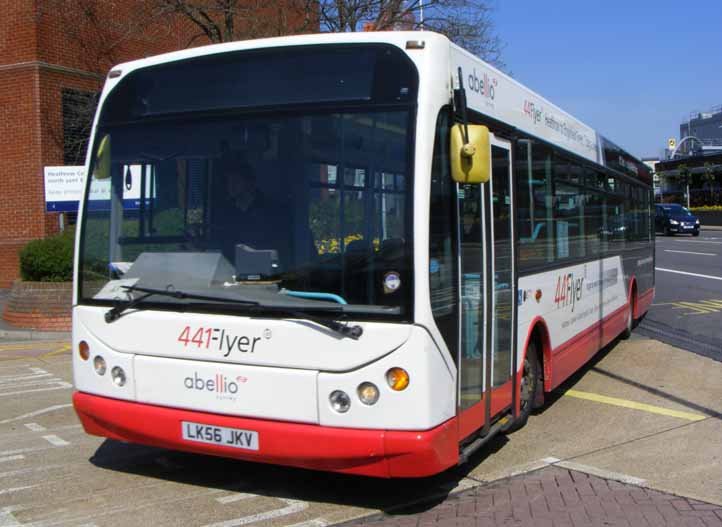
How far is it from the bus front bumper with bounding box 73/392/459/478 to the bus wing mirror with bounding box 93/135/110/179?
1.62 meters

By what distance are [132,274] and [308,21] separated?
14.7m

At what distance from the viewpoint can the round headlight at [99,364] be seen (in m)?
5.58

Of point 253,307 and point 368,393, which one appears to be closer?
point 368,393

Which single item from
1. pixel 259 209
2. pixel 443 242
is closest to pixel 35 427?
pixel 259 209

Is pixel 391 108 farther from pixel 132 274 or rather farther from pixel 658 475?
pixel 658 475

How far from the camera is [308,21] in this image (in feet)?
63.0

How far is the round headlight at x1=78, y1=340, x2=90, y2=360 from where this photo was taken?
566cm

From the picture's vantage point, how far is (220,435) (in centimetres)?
514

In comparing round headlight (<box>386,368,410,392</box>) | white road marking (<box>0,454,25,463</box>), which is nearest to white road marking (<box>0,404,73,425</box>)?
white road marking (<box>0,454,25,463</box>)

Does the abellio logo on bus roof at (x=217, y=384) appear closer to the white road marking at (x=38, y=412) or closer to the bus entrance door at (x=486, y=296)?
the bus entrance door at (x=486, y=296)

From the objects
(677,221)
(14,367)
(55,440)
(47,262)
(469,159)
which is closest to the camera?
(469,159)

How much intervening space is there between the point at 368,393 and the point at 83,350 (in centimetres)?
211

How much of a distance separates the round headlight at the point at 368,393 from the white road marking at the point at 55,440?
3386 mm

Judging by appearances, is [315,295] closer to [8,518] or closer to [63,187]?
[8,518]
